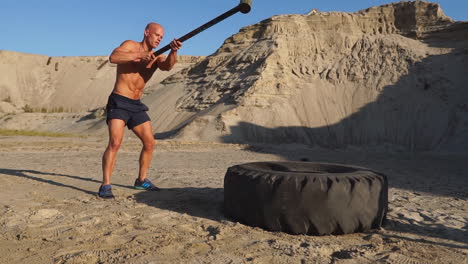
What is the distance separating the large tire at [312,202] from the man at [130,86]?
1730 millimetres

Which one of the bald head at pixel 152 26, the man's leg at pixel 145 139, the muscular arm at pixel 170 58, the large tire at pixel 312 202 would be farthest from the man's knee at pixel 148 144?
the large tire at pixel 312 202

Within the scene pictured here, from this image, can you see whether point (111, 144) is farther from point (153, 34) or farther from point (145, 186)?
point (153, 34)

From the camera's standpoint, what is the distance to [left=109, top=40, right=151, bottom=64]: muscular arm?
4137 millimetres

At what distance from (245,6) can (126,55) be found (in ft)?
4.61

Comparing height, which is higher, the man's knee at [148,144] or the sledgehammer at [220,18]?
the sledgehammer at [220,18]

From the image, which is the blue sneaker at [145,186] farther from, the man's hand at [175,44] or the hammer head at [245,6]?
the hammer head at [245,6]

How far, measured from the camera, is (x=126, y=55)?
417 centimetres

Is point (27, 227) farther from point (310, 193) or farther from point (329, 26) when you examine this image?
point (329, 26)

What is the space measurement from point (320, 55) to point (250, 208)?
19.4m

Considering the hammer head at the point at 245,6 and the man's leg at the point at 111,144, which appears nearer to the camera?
the hammer head at the point at 245,6

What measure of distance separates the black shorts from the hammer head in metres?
1.64

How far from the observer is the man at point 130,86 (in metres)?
4.20

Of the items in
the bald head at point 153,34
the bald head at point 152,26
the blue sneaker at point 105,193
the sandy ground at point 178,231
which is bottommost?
the sandy ground at point 178,231

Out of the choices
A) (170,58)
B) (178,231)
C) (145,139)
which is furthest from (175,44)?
(178,231)
